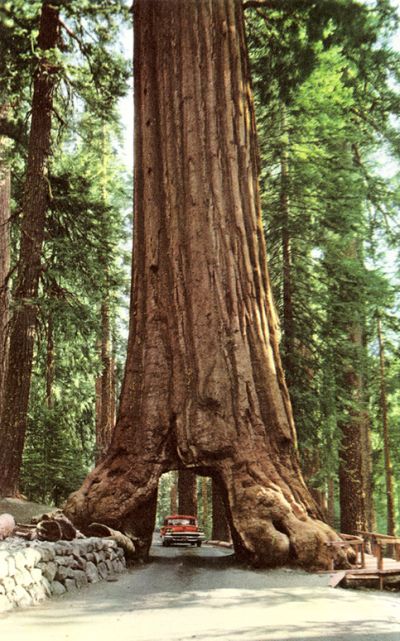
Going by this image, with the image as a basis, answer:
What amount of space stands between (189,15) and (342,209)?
554 cm

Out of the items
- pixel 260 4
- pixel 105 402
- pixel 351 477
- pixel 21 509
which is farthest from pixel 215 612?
pixel 105 402

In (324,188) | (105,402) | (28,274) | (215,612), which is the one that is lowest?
(215,612)

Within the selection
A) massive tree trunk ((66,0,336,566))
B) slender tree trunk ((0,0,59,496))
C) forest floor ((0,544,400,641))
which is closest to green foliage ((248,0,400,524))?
massive tree trunk ((66,0,336,566))

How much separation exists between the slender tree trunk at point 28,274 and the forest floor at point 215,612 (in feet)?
16.9

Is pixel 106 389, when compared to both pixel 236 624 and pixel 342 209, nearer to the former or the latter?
pixel 342 209

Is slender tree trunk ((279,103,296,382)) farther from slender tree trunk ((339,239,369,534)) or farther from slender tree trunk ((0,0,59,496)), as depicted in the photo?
slender tree trunk ((0,0,59,496))

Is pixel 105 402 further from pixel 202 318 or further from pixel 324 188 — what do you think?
pixel 202 318

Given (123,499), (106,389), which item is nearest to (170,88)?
(123,499)

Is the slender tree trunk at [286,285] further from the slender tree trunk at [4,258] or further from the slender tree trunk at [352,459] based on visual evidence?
the slender tree trunk at [4,258]

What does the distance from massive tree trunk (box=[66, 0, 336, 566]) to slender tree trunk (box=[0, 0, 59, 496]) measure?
10.0ft

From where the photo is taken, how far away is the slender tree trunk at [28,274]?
1137 cm

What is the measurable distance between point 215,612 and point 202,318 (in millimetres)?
4356

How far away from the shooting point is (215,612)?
5.10 meters

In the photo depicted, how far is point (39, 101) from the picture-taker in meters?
12.7
